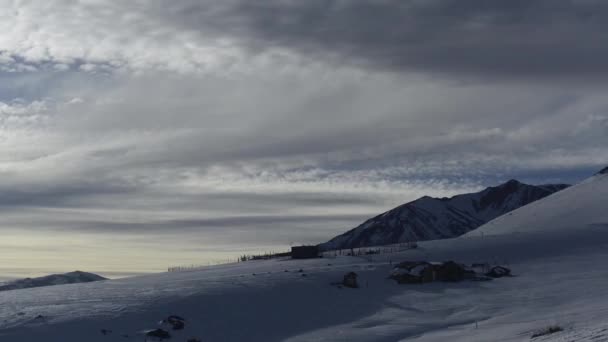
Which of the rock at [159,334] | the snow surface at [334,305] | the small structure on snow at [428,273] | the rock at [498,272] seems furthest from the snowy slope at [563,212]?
the rock at [159,334]

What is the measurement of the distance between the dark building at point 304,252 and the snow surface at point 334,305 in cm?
1027

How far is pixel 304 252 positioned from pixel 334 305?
30494 mm

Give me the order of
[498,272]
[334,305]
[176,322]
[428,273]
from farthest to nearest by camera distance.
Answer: [498,272]
[428,273]
[334,305]
[176,322]

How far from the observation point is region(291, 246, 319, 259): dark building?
8269 cm

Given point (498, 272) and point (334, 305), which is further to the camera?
point (498, 272)

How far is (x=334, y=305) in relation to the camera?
173 ft

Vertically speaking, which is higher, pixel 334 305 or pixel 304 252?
pixel 304 252

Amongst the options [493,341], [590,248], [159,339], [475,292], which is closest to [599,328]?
[493,341]

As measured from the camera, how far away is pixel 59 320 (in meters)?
43.9

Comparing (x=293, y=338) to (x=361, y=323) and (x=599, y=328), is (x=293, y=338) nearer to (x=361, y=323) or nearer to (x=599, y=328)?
(x=361, y=323)

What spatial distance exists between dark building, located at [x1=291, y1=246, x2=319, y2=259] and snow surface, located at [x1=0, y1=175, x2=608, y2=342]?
33.7 ft

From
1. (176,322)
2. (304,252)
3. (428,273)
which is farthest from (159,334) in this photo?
(304,252)

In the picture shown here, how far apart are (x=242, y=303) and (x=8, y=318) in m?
16.0

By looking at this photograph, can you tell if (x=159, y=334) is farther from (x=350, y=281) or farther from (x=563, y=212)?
(x=563, y=212)
